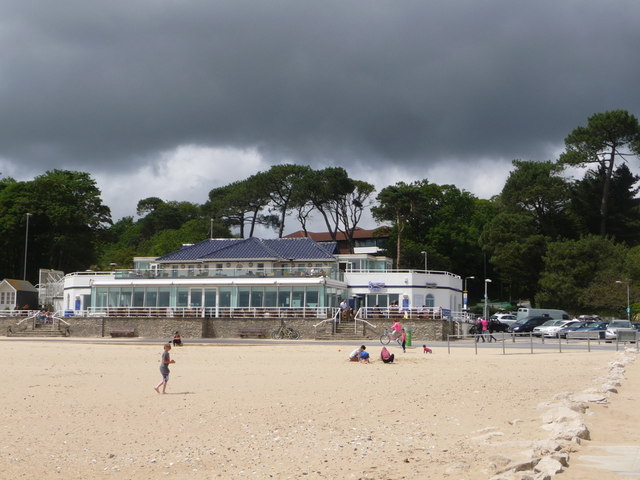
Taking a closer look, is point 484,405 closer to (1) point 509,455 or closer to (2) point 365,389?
(2) point 365,389

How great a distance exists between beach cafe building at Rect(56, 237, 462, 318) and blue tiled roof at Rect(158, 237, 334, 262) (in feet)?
0.25

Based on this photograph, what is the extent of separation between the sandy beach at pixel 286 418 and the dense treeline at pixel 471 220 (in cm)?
4857

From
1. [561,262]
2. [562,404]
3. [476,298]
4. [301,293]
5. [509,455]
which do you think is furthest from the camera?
[476,298]

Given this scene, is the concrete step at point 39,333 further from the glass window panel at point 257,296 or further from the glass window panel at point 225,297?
the glass window panel at point 257,296

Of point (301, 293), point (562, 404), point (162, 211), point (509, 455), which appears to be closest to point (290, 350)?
point (301, 293)

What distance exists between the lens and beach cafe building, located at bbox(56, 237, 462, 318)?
180ft

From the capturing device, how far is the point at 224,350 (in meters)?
38.5

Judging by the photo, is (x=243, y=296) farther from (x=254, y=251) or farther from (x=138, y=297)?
(x=138, y=297)

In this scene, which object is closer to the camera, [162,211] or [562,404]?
[562,404]

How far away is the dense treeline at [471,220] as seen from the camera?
7362 cm

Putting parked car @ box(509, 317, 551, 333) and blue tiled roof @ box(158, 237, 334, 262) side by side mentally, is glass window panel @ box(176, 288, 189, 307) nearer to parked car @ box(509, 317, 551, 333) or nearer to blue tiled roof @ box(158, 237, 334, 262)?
→ blue tiled roof @ box(158, 237, 334, 262)

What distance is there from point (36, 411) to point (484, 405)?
9.38 m

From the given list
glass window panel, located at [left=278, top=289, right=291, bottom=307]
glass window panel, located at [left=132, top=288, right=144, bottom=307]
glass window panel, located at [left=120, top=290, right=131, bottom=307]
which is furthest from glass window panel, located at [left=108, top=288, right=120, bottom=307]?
glass window panel, located at [left=278, top=289, right=291, bottom=307]

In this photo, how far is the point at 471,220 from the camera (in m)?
94.6
